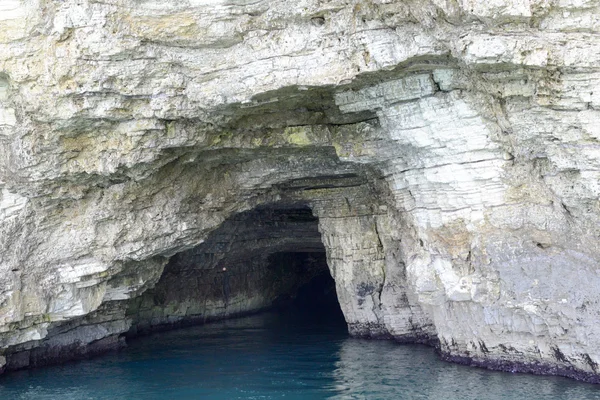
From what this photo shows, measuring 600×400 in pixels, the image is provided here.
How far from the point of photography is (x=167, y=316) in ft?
75.0

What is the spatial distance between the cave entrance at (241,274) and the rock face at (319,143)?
4458 mm

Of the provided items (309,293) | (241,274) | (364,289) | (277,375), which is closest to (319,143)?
(277,375)

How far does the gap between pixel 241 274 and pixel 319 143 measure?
36.8 ft

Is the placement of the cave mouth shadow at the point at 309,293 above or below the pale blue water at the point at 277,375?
above

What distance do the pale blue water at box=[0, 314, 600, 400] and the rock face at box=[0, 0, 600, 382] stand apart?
0.81m

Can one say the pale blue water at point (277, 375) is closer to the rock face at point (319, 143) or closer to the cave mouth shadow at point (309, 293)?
the rock face at point (319, 143)

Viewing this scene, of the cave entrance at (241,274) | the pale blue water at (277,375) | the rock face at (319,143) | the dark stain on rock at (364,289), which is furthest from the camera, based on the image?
the cave entrance at (241,274)

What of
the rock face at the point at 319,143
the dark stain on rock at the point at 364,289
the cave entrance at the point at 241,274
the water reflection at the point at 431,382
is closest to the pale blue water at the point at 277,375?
the water reflection at the point at 431,382

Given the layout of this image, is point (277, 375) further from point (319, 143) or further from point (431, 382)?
point (319, 143)

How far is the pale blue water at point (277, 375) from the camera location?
13174 millimetres

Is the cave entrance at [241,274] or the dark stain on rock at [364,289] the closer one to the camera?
the dark stain on rock at [364,289]

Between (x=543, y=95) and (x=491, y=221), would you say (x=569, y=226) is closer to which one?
(x=491, y=221)

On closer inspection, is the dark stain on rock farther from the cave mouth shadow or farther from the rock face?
the cave mouth shadow

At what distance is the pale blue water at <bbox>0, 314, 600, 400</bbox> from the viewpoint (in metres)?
13.2
